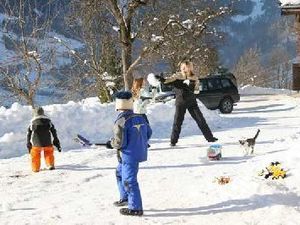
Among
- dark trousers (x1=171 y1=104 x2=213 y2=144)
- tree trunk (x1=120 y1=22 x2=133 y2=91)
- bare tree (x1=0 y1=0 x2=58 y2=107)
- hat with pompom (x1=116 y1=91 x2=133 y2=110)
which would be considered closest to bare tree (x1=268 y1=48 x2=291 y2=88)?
tree trunk (x1=120 y1=22 x2=133 y2=91)

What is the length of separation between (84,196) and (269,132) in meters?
7.19

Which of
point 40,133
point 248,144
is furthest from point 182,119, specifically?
point 40,133

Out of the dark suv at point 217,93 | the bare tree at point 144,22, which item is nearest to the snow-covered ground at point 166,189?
the bare tree at point 144,22

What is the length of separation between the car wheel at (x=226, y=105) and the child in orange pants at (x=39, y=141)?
1438 cm

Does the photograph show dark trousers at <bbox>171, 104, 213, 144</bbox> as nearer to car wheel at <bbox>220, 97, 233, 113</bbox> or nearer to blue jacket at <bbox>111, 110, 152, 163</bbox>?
blue jacket at <bbox>111, 110, 152, 163</bbox>

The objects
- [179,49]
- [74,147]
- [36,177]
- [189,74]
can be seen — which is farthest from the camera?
[179,49]

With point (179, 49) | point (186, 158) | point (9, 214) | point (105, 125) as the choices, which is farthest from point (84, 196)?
point (179, 49)

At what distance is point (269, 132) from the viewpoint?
1341 centimetres

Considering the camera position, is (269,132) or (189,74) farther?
(269,132)

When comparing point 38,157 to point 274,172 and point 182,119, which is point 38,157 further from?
point 274,172

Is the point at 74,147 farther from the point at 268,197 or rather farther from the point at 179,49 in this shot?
the point at 179,49

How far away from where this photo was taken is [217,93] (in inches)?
923

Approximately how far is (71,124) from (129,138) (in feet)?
24.4

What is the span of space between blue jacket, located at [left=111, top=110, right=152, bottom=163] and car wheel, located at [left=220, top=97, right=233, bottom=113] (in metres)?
17.4
